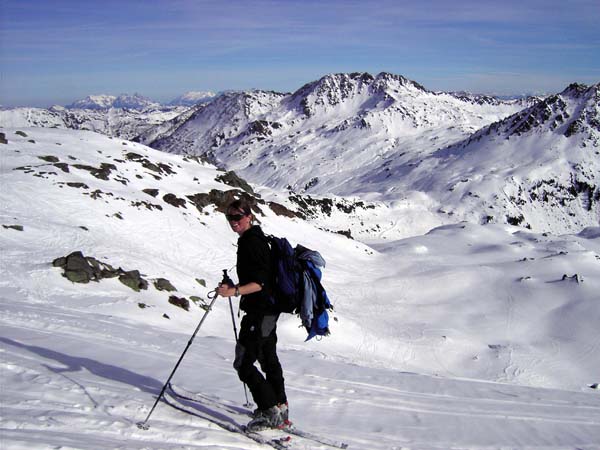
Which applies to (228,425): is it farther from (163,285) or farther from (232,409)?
(163,285)

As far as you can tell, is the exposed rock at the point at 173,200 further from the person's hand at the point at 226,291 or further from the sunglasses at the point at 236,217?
the person's hand at the point at 226,291

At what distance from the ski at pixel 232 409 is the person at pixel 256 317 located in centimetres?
26

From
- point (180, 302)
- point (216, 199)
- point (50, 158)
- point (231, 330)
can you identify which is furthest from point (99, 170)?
point (231, 330)

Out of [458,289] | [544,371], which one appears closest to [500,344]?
[544,371]

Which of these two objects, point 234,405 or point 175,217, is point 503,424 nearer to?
point 234,405

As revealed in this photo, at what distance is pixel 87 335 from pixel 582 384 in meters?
25.0

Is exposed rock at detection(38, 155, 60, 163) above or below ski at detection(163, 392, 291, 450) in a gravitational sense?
above

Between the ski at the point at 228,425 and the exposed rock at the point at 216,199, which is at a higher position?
the exposed rock at the point at 216,199

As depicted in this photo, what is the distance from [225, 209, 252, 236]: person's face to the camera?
5.93 meters

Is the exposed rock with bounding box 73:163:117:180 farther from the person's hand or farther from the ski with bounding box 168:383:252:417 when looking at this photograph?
the person's hand

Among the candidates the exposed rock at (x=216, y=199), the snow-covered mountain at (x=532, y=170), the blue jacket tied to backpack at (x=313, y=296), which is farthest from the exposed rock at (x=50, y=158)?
the snow-covered mountain at (x=532, y=170)

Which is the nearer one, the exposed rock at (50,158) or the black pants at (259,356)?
the black pants at (259,356)

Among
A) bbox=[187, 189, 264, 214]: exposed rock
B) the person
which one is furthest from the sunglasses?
bbox=[187, 189, 264, 214]: exposed rock

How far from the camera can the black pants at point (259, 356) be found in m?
6.09
